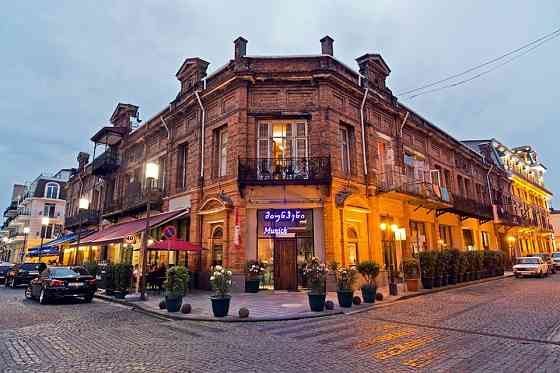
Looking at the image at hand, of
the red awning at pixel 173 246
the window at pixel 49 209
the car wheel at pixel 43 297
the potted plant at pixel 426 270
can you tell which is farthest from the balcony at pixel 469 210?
the window at pixel 49 209

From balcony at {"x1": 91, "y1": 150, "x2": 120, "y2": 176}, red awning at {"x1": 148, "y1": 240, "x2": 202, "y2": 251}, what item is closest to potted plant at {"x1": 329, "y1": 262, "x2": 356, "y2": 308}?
red awning at {"x1": 148, "y1": 240, "x2": 202, "y2": 251}

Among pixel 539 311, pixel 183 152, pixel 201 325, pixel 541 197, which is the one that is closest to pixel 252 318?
pixel 201 325

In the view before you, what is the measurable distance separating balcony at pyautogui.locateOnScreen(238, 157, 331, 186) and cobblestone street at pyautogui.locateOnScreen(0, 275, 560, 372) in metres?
6.21

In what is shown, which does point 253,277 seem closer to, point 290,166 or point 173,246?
point 173,246

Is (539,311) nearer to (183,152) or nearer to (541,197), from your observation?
(183,152)

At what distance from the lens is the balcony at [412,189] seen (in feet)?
57.3

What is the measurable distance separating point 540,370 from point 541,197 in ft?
169

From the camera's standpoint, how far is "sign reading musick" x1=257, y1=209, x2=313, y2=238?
14656 millimetres

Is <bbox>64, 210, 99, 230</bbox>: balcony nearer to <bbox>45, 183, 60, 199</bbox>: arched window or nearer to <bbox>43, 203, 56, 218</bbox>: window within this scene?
<bbox>43, 203, 56, 218</bbox>: window

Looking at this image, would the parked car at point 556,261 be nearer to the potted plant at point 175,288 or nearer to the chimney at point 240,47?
the chimney at point 240,47

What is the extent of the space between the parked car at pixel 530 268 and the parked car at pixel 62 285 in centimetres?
2579

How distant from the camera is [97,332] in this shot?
294 inches

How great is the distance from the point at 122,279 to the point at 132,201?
9927mm

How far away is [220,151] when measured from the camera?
666 inches
